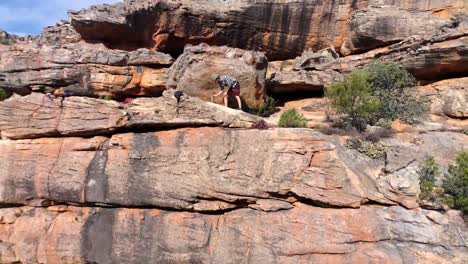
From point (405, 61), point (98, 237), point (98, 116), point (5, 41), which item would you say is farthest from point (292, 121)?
point (5, 41)

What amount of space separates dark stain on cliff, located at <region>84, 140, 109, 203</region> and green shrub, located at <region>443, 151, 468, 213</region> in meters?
9.36

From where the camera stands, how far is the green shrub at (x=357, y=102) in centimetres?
1064

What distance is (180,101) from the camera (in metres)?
10.9

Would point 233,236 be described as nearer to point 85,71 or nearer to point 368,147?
point 368,147

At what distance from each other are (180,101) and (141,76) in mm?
6068

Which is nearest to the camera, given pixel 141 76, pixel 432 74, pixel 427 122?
pixel 427 122

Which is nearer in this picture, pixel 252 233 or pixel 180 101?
pixel 252 233

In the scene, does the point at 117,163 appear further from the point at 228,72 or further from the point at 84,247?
the point at 228,72

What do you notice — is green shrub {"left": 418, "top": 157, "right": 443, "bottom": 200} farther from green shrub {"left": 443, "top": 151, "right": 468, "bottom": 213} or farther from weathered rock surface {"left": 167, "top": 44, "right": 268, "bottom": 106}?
weathered rock surface {"left": 167, "top": 44, "right": 268, "bottom": 106}

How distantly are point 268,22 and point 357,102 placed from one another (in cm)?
746

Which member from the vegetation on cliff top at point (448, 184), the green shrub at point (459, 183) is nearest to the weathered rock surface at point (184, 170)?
the vegetation on cliff top at point (448, 184)

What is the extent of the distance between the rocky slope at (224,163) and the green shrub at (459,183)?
17.0 inches

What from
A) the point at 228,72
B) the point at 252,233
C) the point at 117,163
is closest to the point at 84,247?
Result: the point at 117,163

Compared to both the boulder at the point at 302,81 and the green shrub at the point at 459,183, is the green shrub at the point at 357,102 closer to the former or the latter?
→ the green shrub at the point at 459,183
